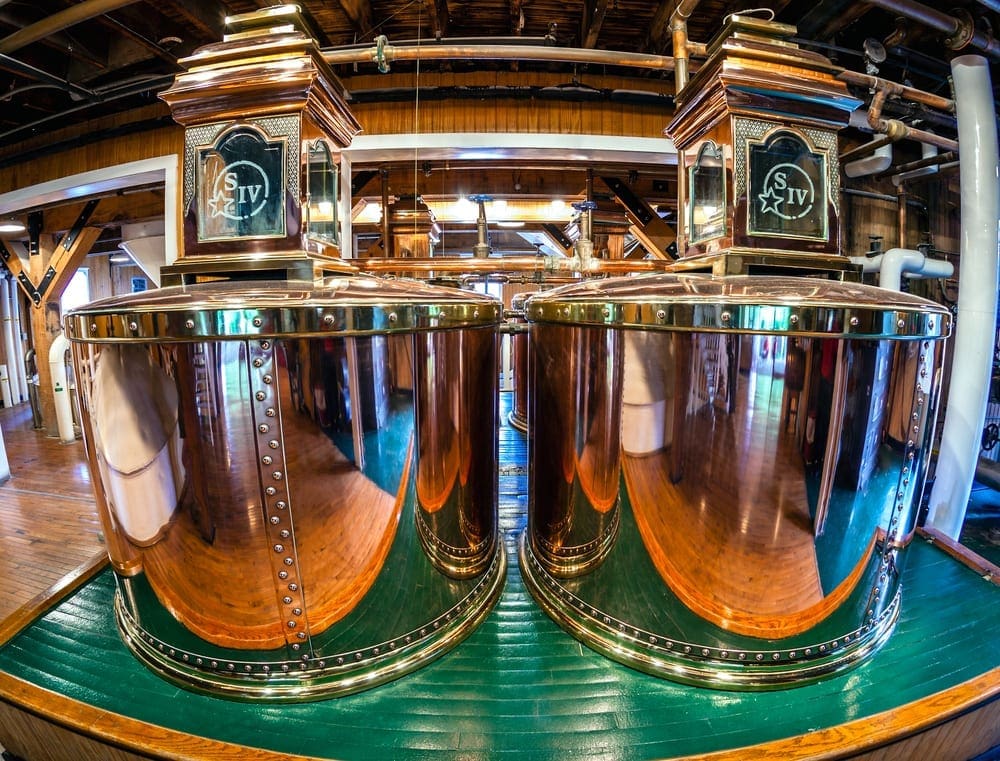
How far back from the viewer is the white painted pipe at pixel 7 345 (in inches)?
467

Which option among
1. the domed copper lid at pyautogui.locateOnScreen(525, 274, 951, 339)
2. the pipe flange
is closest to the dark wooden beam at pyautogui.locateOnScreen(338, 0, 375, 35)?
the domed copper lid at pyautogui.locateOnScreen(525, 274, 951, 339)

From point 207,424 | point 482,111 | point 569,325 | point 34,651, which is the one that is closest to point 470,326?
point 569,325

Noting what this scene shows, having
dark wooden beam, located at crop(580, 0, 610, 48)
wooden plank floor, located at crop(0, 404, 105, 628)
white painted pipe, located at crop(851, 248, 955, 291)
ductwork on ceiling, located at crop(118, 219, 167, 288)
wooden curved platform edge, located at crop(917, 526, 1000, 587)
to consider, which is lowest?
wooden plank floor, located at crop(0, 404, 105, 628)

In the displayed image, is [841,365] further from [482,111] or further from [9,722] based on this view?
[482,111]

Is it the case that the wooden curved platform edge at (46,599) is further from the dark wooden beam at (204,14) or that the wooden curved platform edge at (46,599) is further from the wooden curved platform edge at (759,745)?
the dark wooden beam at (204,14)

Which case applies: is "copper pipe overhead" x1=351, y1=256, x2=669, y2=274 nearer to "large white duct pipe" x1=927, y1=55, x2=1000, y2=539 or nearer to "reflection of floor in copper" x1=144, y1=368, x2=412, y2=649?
"large white duct pipe" x1=927, y1=55, x2=1000, y2=539

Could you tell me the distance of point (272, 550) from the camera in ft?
4.33

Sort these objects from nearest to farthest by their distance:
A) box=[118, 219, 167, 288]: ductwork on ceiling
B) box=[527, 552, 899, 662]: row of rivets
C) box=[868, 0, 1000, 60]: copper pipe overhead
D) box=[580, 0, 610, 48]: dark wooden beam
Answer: box=[527, 552, 899, 662]: row of rivets < box=[868, 0, 1000, 60]: copper pipe overhead < box=[580, 0, 610, 48]: dark wooden beam < box=[118, 219, 167, 288]: ductwork on ceiling

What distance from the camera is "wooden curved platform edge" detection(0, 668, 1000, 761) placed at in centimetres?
117

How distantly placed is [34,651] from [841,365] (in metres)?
3.01

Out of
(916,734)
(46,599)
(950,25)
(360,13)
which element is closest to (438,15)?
(360,13)

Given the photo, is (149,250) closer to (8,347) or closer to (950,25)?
(8,347)

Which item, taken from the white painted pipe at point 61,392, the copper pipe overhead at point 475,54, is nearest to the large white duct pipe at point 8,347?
the white painted pipe at point 61,392

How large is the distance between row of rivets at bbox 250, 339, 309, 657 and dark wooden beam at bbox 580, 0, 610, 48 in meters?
3.88
